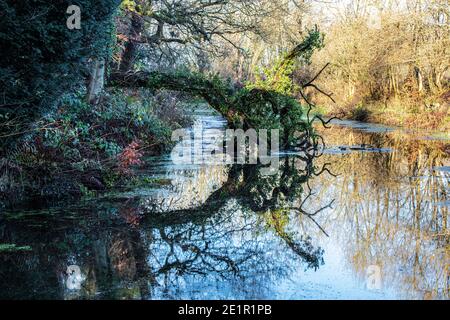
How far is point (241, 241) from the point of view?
6191mm

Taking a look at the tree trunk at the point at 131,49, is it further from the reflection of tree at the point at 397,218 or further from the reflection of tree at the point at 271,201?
the reflection of tree at the point at 397,218

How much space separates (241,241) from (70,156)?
4559 millimetres

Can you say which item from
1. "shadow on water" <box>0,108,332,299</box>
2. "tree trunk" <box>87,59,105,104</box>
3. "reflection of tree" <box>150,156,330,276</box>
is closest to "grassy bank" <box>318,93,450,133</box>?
"reflection of tree" <box>150,156,330,276</box>

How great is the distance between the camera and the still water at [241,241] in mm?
4516

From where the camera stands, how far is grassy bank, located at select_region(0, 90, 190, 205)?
323 inches

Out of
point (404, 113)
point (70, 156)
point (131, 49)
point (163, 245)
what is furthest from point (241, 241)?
point (404, 113)

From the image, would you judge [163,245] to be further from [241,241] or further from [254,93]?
[254,93]

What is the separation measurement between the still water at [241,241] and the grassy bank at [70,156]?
55cm

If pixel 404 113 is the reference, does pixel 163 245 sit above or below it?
below

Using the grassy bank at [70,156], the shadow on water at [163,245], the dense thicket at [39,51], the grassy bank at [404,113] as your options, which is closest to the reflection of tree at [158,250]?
the shadow on water at [163,245]

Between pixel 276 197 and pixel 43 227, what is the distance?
427 cm

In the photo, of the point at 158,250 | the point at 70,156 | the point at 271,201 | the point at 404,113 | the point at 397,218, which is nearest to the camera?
the point at 158,250

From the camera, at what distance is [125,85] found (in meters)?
14.9

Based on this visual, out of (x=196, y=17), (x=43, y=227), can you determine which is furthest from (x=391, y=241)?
(x=196, y=17)
